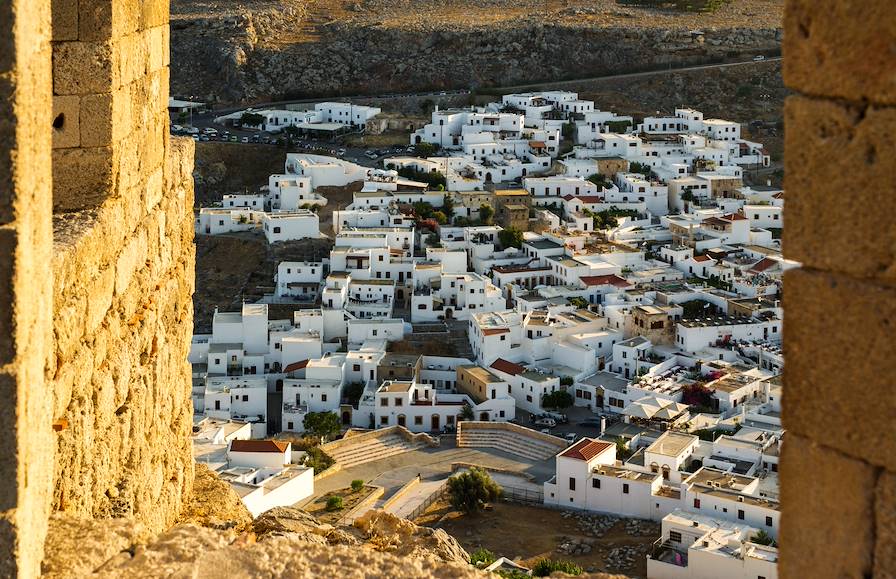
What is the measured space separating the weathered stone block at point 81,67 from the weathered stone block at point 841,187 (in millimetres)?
2506

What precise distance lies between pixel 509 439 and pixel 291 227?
37.9 feet

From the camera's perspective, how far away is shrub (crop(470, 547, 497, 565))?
52.5 ft

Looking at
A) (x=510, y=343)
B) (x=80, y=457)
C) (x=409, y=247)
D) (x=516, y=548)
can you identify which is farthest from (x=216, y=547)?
(x=409, y=247)

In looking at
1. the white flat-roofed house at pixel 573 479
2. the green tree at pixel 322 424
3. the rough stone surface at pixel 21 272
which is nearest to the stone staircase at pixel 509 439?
the white flat-roofed house at pixel 573 479

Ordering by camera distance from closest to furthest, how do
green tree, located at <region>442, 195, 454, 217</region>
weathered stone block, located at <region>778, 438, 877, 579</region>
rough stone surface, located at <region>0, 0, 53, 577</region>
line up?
weathered stone block, located at <region>778, 438, 877, 579</region> < rough stone surface, located at <region>0, 0, 53, 577</region> < green tree, located at <region>442, 195, 454, 217</region>

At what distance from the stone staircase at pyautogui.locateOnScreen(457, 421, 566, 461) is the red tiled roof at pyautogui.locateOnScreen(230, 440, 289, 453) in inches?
144

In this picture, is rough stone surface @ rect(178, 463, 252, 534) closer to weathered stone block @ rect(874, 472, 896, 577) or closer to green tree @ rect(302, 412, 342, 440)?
weathered stone block @ rect(874, 472, 896, 577)

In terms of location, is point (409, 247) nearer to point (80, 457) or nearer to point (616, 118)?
point (616, 118)

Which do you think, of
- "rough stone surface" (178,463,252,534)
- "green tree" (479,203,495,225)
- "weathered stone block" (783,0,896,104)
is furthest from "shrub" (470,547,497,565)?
"green tree" (479,203,495,225)

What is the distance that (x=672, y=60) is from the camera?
2008 inches

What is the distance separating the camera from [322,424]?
74.6ft

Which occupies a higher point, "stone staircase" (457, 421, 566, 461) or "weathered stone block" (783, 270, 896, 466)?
"weathered stone block" (783, 270, 896, 466)

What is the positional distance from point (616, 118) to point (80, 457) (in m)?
39.5

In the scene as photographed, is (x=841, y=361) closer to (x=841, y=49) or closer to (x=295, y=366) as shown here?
Result: (x=841, y=49)
